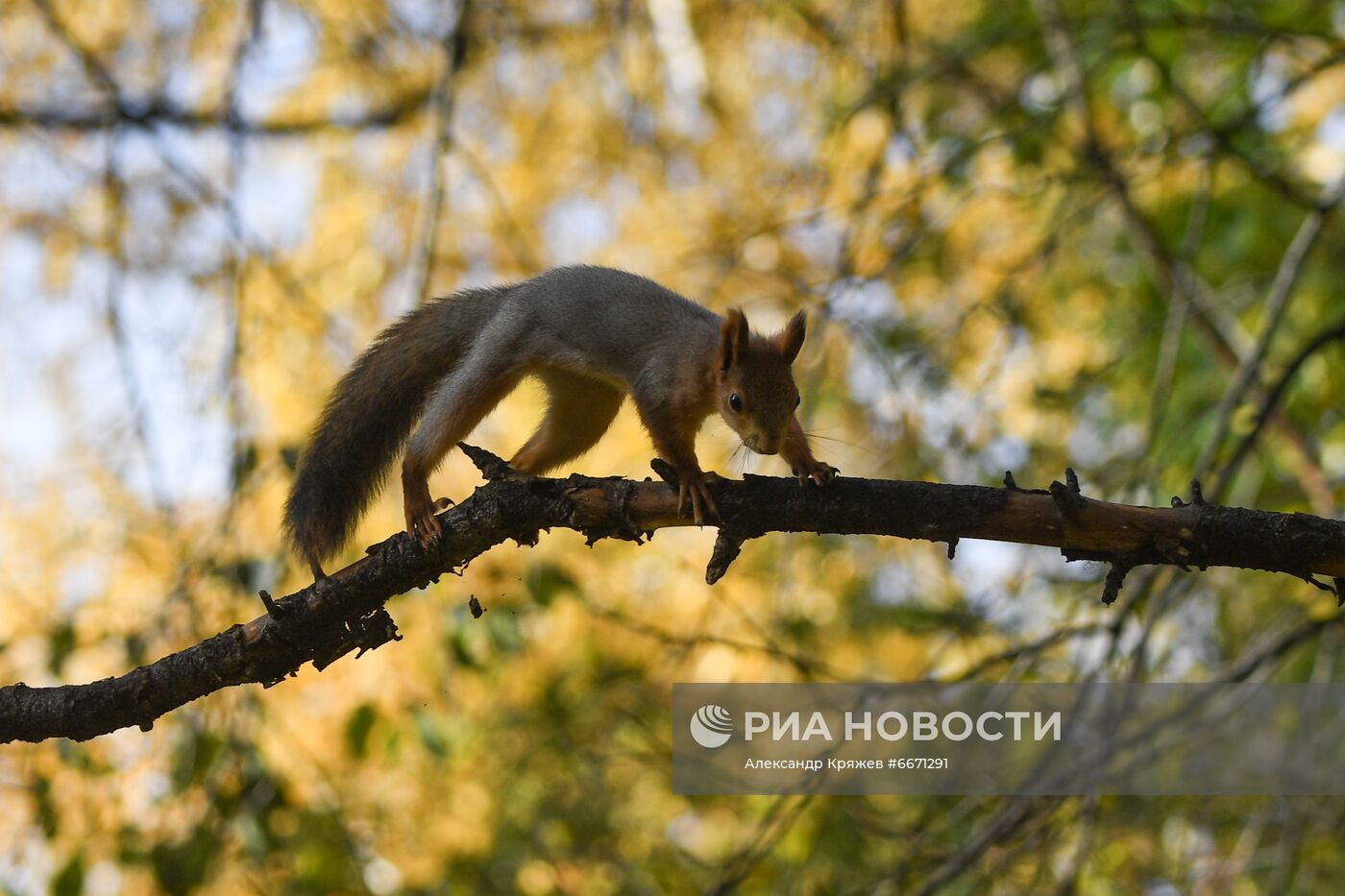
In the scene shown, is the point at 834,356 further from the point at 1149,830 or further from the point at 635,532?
the point at 635,532

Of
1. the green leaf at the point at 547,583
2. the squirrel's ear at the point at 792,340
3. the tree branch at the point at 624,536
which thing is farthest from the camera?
the green leaf at the point at 547,583

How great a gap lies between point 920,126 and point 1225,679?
211 centimetres

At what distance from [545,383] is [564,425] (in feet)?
0.42

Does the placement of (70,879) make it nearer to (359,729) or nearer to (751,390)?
(359,729)

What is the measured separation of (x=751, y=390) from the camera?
2.81 m

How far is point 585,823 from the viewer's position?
16.7 ft

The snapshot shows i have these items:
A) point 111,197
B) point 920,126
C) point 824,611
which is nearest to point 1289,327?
point 920,126

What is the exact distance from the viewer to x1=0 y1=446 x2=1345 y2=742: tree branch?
6.47 feet

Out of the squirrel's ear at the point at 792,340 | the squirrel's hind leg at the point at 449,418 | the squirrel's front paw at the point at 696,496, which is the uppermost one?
the squirrel's ear at the point at 792,340

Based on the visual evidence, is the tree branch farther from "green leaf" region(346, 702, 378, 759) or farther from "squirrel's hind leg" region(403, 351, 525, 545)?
"green leaf" region(346, 702, 378, 759)

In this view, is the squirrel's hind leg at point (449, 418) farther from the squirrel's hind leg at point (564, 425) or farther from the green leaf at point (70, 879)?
the green leaf at point (70, 879)

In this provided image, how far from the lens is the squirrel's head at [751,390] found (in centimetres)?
275

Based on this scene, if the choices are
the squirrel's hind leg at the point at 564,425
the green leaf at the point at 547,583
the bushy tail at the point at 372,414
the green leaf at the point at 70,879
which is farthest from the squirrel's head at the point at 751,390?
the green leaf at the point at 70,879

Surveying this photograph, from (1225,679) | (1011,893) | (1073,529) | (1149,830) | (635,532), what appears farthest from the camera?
(1149,830)
